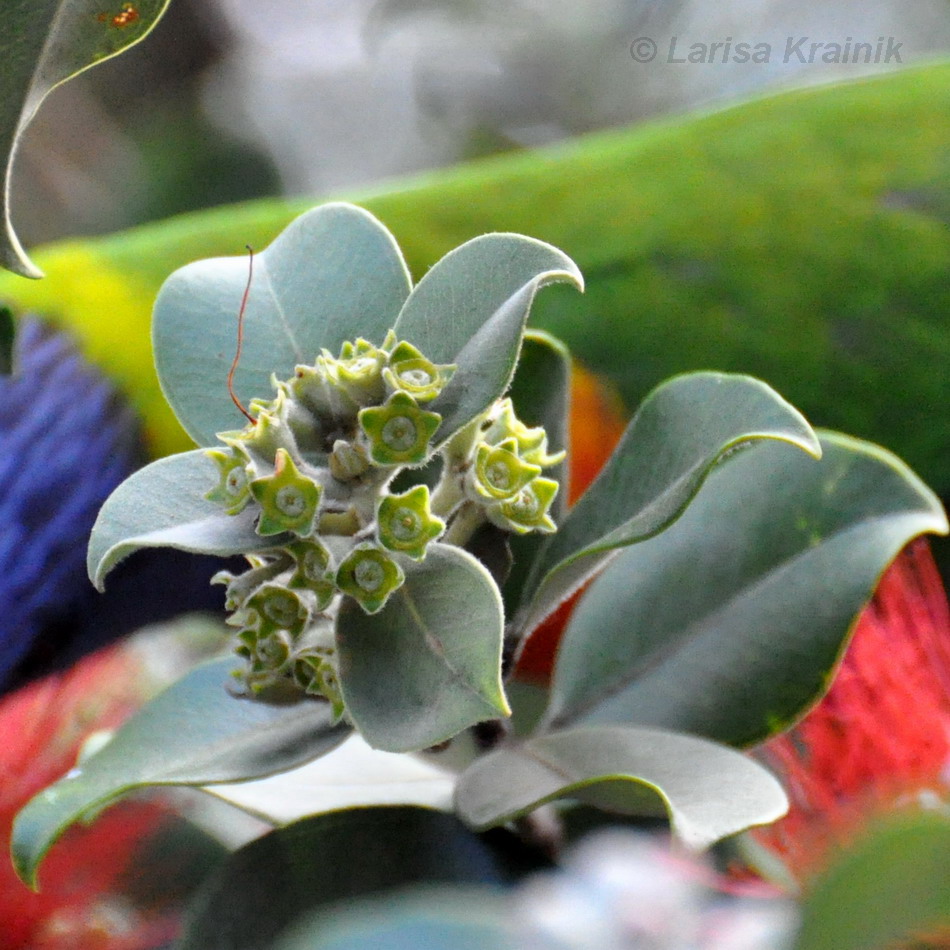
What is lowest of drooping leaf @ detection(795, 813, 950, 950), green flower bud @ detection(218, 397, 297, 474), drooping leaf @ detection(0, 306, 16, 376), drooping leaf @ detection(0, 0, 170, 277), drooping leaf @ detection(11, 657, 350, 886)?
drooping leaf @ detection(11, 657, 350, 886)

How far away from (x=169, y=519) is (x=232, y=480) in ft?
0.11

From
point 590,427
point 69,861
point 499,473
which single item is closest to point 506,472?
point 499,473

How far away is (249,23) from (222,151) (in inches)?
12.6

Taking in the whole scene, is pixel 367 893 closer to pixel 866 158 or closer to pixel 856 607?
Result: pixel 856 607

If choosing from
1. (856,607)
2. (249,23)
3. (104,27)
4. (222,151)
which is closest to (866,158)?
(856,607)

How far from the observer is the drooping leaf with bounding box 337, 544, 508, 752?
33 cm

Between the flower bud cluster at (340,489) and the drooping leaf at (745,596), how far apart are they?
0.44 feet

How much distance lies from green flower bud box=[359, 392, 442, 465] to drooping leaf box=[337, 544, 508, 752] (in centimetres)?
4

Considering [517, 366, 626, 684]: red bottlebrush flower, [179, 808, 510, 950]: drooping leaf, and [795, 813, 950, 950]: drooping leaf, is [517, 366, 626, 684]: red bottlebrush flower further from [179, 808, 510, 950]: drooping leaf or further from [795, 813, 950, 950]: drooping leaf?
[795, 813, 950, 950]: drooping leaf

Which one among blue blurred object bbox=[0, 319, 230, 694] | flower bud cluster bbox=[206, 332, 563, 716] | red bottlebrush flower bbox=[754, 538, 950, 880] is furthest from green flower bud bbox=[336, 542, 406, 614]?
blue blurred object bbox=[0, 319, 230, 694]

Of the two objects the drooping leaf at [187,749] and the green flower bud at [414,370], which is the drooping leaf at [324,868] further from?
the green flower bud at [414,370]

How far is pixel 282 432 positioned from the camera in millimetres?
354

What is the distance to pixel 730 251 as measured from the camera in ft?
3.73

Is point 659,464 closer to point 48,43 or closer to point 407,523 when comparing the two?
point 407,523
